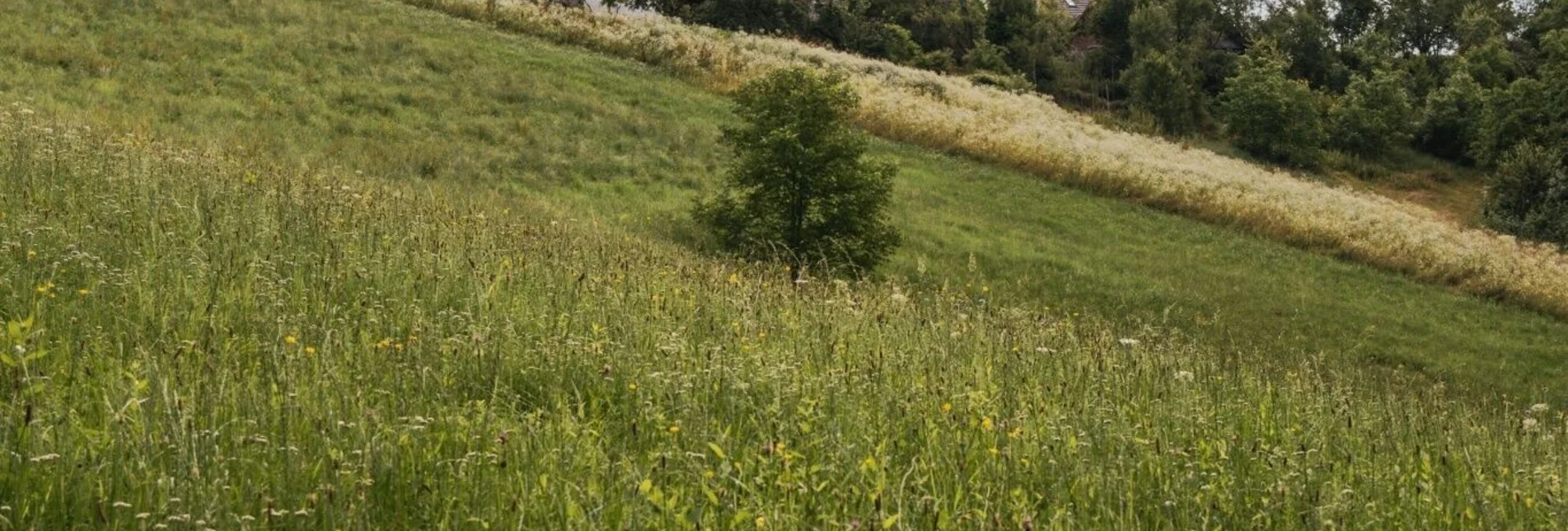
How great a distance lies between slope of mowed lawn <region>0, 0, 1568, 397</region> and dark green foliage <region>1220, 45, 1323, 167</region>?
34.0 metres

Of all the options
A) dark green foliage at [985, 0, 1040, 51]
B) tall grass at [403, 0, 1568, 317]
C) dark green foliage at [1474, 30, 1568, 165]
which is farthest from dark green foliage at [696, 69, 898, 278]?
dark green foliage at [985, 0, 1040, 51]

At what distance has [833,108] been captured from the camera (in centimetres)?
1463

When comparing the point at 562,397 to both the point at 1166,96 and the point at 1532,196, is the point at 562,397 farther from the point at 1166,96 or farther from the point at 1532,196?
the point at 1166,96

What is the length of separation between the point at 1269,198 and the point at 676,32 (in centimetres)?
1839

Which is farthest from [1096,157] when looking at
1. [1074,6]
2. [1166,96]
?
[1074,6]

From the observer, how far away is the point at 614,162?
65.0 ft

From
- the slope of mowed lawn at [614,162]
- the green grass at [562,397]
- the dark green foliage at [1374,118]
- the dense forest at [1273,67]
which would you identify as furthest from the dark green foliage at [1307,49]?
the green grass at [562,397]

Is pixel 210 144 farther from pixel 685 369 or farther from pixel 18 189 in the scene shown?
pixel 685 369

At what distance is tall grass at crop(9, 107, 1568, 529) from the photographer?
330 cm

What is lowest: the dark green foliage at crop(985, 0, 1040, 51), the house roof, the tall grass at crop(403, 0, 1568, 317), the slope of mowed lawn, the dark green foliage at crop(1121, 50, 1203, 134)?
the slope of mowed lawn

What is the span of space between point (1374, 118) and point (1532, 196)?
1523 centimetres

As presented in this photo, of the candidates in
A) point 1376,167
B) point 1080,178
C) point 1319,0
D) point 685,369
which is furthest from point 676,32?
point 1319,0

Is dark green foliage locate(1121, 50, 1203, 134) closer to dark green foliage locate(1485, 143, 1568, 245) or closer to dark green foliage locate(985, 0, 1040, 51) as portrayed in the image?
dark green foliage locate(985, 0, 1040, 51)

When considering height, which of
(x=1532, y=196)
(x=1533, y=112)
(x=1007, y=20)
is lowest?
(x=1532, y=196)
